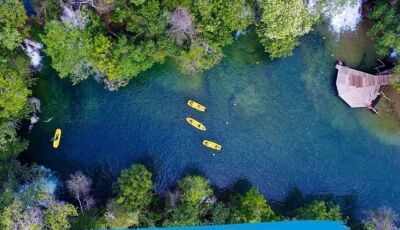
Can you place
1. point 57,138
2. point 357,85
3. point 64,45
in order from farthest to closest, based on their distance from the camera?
1. point 357,85
2. point 57,138
3. point 64,45

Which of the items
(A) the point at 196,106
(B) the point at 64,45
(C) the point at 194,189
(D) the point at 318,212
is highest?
(B) the point at 64,45

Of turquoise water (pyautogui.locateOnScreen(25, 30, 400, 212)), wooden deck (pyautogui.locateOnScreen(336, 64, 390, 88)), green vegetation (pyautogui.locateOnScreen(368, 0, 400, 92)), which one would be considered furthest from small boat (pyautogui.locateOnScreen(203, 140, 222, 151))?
green vegetation (pyautogui.locateOnScreen(368, 0, 400, 92))

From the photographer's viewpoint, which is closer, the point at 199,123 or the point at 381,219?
the point at 381,219

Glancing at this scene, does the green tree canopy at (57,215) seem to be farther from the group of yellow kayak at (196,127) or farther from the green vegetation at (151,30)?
the green vegetation at (151,30)

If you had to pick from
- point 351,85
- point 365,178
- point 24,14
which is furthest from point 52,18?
point 365,178

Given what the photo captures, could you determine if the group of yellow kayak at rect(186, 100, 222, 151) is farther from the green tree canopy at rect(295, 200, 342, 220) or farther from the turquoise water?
the green tree canopy at rect(295, 200, 342, 220)

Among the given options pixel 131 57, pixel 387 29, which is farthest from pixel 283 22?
pixel 131 57

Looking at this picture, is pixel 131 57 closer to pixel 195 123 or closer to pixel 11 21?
pixel 195 123
